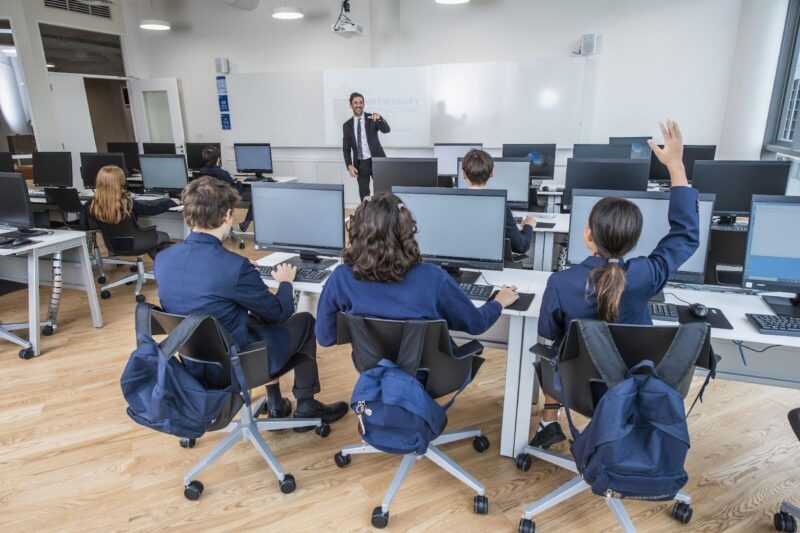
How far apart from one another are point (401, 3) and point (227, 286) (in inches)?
255

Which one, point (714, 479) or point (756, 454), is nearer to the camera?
point (714, 479)

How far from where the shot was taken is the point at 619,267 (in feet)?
5.04

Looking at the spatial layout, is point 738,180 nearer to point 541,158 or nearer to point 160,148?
point 541,158

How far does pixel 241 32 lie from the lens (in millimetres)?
7715

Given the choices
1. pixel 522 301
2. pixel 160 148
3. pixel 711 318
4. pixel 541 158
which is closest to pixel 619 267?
pixel 522 301

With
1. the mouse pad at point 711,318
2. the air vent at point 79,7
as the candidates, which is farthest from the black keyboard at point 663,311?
the air vent at point 79,7

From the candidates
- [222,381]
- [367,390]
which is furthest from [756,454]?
[222,381]

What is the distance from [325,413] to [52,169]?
437 centimetres

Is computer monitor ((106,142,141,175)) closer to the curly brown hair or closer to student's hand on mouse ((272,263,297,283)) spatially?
student's hand on mouse ((272,263,297,283))

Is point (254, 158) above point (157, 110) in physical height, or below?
below

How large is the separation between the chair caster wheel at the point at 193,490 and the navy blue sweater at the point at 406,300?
89 centimetres

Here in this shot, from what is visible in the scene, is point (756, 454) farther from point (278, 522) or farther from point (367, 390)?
point (278, 522)

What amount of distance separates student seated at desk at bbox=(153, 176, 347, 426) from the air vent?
23.9 feet

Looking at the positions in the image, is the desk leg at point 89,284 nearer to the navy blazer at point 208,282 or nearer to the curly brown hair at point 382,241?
the navy blazer at point 208,282
